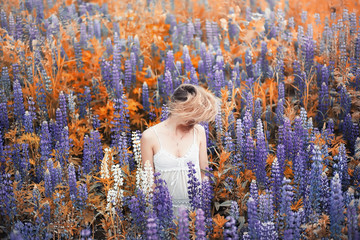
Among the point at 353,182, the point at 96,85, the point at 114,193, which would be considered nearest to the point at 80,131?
the point at 96,85

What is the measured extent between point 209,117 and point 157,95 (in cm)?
148

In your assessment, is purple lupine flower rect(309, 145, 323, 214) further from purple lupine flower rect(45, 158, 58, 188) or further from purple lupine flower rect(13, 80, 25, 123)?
purple lupine flower rect(13, 80, 25, 123)

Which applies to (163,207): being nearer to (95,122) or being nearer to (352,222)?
(352,222)

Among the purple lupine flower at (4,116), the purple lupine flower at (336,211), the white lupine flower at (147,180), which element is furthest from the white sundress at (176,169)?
the purple lupine flower at (4,116)

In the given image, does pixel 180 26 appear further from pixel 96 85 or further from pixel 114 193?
pixel 114 193

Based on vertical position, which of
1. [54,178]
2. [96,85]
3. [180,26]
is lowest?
[54,178]

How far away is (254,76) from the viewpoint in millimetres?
5262

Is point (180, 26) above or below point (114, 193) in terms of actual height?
above

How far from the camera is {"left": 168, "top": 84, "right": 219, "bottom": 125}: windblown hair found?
3256 millimetres

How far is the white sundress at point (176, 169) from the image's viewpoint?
11.3ft

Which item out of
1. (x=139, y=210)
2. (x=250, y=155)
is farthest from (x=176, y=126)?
(x=139, y=210)

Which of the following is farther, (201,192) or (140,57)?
(140,57)

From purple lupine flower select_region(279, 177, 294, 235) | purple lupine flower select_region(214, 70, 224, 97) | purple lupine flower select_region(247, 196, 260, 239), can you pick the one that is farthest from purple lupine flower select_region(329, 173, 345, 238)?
purple lupine flower select_region(214, 70, 224, 97)

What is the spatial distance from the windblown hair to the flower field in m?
0.43
